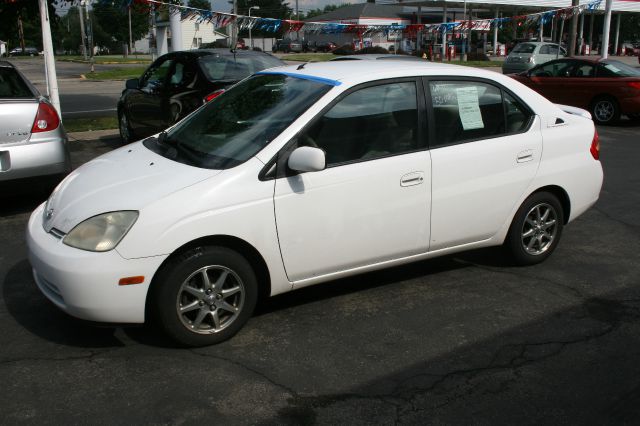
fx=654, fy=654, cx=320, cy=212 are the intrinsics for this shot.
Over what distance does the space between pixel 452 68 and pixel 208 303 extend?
8.24 ft

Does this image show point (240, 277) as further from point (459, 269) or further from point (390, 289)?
point (459, 269)

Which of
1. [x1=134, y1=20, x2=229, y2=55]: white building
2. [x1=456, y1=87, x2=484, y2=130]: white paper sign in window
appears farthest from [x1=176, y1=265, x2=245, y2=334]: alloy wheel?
[x1=134, y1=20, x2=229, y2=55]: white building

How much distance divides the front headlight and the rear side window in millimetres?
2132

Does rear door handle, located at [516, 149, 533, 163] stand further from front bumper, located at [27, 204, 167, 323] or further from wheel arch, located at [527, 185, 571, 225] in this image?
front bumper, located at [27, 204, 167, 323]

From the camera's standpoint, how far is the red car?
13.6 m

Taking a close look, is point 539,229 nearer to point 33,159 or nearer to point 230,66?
point 33,159

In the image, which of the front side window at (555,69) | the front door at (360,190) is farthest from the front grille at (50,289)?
the front side window at (555,69)

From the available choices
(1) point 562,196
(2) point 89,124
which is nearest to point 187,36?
(2) point 89,124

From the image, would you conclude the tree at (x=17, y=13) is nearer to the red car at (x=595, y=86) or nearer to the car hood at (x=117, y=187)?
the car hood at (x=117, y=187)

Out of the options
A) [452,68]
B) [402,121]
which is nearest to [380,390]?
[402,121]

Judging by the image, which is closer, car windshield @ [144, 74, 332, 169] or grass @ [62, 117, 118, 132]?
car windshield @ [144, 74, 332, 169]

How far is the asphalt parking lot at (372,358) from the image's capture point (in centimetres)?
326

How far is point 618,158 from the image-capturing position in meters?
10.2

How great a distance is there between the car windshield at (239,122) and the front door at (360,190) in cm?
23
